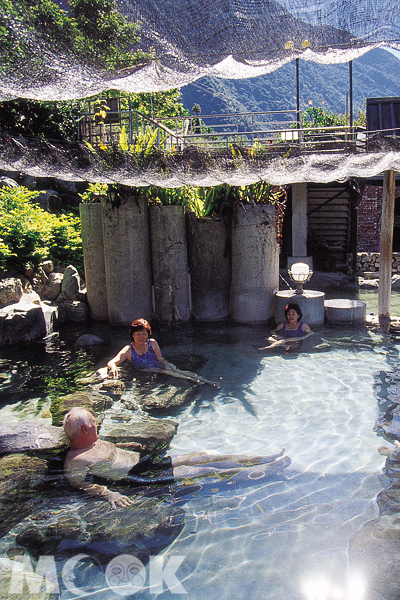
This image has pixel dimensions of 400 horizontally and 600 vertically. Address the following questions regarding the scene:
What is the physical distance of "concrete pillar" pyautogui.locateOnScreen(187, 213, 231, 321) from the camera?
9.44 m

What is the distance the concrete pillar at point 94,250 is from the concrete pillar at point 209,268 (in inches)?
70.1

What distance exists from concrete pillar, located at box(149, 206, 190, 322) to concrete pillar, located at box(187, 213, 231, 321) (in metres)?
0.25

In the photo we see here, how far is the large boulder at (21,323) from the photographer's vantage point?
8.38 metres

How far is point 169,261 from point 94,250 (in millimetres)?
1596

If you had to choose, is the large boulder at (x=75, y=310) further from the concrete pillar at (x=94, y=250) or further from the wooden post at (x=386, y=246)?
the wooden post at (x=386, y=246)

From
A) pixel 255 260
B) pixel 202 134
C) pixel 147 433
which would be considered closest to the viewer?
pixel 147 433

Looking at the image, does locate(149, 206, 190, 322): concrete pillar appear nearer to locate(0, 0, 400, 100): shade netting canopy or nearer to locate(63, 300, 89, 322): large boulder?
locate(63, 300, 89, 322): large boulder

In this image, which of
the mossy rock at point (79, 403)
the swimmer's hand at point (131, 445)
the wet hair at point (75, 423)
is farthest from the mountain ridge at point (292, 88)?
the wet hair at point (75, 423)

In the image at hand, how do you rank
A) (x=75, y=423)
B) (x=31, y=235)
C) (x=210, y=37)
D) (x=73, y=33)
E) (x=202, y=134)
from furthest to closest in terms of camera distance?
(x=202, y=134) → (x=31, y=235) → (x=73, y=33) → (x=75, y=423) → (x=210, y=37)

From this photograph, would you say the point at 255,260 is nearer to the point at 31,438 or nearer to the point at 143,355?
the point at 143,355

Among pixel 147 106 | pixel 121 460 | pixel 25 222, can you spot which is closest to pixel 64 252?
pixel 25 222

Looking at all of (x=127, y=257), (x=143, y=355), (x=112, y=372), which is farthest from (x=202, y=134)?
(x=112, y=372)

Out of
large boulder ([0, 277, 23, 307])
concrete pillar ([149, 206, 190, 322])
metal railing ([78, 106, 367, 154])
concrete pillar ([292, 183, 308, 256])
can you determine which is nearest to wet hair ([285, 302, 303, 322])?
concrete pillar ([149, 206, 190, 322])

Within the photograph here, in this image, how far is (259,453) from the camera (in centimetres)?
470
